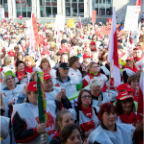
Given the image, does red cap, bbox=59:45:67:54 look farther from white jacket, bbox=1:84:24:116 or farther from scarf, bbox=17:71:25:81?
white jacket, bbox=1:84:24:116

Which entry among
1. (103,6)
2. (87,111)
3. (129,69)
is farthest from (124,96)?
(103,6)

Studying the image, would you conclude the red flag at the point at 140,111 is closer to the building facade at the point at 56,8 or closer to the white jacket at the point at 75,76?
the white jacket at the point at 75,76

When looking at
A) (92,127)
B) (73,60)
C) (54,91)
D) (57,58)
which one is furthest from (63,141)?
(57,58)

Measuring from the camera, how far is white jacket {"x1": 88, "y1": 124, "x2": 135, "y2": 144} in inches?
97.6

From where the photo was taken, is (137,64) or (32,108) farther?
(137,64)

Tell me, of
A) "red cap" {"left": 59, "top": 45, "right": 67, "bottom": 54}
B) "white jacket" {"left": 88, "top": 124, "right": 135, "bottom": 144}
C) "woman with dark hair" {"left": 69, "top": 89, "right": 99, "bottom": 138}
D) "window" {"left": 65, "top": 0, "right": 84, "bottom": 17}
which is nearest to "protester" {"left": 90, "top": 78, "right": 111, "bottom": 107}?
"woman with dark hair" {"left": 69, "top": 89, "right": 99, "bottom": 138}

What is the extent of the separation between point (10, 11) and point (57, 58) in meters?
28.8

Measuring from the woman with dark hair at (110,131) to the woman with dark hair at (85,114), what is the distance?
430 mm

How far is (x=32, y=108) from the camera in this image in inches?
117

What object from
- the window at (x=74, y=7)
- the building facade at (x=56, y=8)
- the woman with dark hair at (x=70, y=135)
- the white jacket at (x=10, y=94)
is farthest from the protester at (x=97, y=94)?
the window at (x=74, y=7)

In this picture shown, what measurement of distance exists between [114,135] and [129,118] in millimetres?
515

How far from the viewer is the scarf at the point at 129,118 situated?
2986 millimetres

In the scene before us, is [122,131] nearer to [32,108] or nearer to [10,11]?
[32,108]

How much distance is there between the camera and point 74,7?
110 feet
